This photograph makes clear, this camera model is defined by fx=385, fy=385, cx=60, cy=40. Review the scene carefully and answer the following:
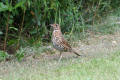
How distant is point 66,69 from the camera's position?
23.2 feet

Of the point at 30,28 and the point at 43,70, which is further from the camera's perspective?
the point at 30,28

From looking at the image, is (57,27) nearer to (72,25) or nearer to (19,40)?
(19,40)

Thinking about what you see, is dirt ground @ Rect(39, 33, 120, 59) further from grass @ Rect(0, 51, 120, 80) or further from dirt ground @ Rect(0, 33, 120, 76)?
grass @ Rect(0, 51, 120, 80)

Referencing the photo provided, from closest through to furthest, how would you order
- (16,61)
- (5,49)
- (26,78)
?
1. (26,78)
2. (16,61)
3. (5,49)

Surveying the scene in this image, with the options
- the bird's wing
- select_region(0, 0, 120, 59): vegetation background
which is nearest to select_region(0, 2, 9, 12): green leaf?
select_region(0, 0, 120, 59): vegetation background

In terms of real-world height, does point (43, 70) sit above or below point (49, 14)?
below

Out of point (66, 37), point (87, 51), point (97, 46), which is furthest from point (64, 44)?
point (66, 37)

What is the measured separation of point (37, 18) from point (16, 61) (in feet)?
4.54

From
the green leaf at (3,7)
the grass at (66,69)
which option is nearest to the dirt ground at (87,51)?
the grass at (66,69)

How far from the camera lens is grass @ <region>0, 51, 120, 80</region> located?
21.4 feet

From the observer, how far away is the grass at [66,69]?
6.52 meters

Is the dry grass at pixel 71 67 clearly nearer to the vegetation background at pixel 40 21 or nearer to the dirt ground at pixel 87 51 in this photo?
the dirt ground at pixel 87 51

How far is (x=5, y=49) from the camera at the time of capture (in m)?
8.95

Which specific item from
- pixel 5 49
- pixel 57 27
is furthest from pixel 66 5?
pixel 5 49
